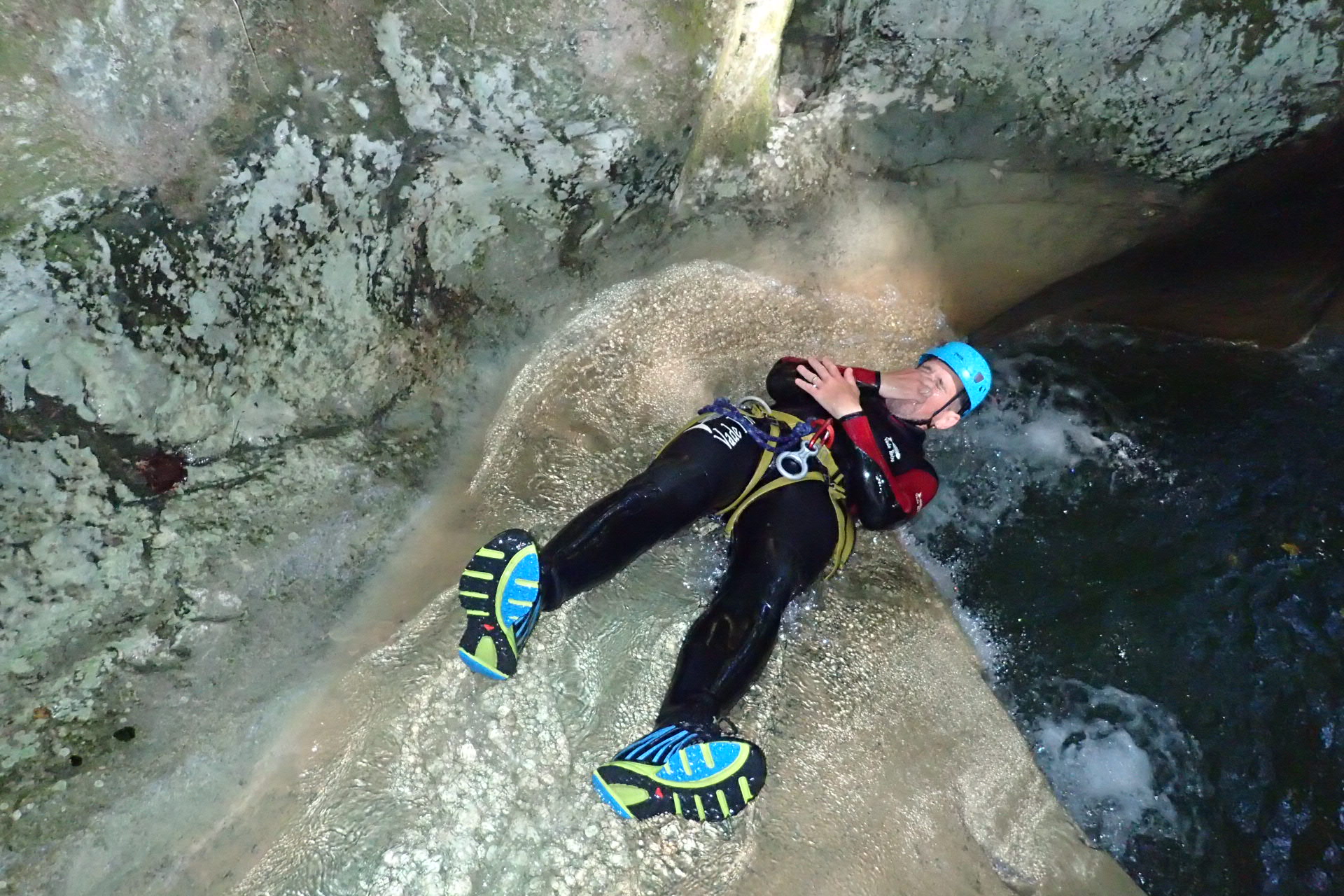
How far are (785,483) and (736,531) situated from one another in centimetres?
25

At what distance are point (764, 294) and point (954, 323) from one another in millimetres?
977

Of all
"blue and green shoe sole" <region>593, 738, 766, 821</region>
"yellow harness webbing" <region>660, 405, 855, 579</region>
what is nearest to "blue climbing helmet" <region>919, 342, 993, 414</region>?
"yellow harness webbing" <region>660, 405, 855, 579</region>

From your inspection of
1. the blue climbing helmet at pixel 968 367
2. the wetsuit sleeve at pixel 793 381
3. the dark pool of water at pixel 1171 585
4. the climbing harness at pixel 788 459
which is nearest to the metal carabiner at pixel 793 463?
the climbing harness at pixel 788 459

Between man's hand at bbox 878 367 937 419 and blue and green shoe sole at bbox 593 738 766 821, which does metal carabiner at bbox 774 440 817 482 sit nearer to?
man's hand at bbox 878 367 937 419

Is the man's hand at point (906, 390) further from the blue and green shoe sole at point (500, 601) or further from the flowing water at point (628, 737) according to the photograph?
the blue and green shoe sole at point (500, 601)

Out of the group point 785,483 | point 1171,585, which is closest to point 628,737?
point 785,483

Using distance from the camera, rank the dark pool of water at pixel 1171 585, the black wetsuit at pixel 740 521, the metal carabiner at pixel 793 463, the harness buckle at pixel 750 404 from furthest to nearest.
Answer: the harness buckle at pixel 750 404 → the metal carabiner at pixel 793 463 → the dark pool of water at pixel 1171 585 → the black wetsuit at pixel 740 521

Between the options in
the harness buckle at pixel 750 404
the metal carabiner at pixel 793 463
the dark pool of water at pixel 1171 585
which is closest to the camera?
the dark pool of water at pixel 1171 585

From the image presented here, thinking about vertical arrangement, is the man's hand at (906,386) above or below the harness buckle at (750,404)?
below

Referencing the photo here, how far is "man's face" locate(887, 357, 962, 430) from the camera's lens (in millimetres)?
3297

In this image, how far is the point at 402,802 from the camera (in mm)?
2352

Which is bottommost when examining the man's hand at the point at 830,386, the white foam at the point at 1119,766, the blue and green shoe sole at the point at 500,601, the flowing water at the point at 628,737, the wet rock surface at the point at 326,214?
the white foam at the point at 1119,766

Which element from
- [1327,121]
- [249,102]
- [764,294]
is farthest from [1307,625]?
[249,102]

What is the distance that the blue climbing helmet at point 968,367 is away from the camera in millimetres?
3355
